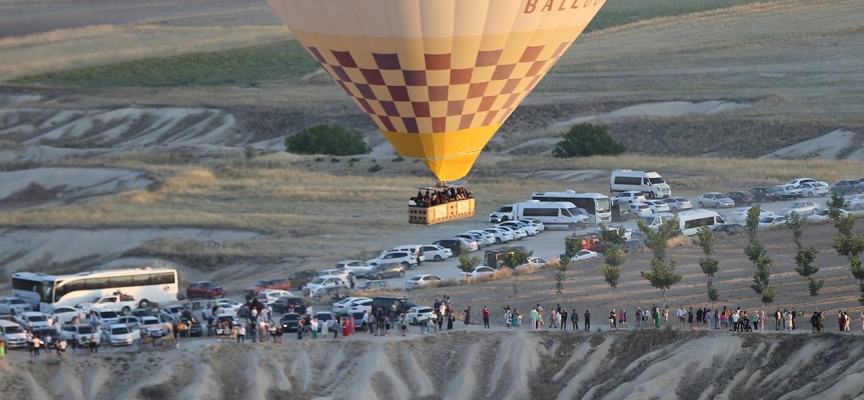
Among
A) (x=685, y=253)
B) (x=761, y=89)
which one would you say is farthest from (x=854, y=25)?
(x=685, y=253)

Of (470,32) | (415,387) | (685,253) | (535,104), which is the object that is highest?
(535,104)

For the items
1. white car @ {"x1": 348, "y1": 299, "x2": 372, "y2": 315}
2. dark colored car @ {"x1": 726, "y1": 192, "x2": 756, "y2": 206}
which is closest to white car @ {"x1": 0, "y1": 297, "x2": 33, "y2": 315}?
white car @ {"x1": 348, "y1": 299, "x2": 372, "y2": 315}

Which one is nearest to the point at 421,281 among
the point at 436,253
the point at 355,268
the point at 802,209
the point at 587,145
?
the point at 355,268

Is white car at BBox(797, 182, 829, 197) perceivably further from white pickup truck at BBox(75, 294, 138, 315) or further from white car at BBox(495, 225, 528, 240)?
white pickup truck at BBox(75, 294, 138, 315)

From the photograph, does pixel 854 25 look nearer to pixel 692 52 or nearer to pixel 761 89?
pixel 692 52

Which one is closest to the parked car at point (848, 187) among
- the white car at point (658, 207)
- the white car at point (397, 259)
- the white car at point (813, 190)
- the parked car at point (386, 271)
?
the white car at point (813, 190)
